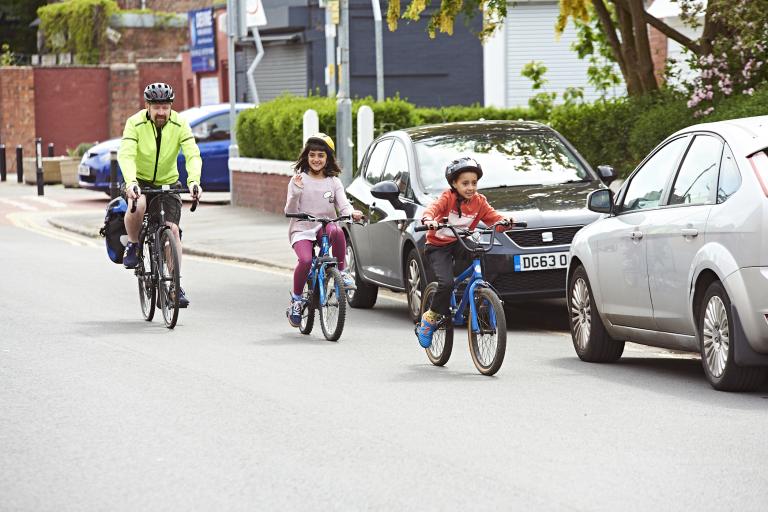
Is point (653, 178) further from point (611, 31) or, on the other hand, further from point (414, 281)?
point (611, 31)

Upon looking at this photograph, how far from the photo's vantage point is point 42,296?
51.4 feet

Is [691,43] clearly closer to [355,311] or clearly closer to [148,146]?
[355,311]

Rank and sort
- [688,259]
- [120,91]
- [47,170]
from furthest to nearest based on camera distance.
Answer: [120,91], [47,170], [688,259]

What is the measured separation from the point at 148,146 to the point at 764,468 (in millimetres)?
7318

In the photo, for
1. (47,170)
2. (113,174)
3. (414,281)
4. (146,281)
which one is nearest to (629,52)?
(414,281)

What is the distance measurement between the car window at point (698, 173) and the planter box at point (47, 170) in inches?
1217

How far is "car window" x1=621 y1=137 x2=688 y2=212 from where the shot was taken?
1021 cm

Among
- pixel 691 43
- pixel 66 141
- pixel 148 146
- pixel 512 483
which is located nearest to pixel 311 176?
pixel 148 146

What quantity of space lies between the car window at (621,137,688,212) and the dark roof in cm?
436

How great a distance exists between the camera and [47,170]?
40156 millimetres

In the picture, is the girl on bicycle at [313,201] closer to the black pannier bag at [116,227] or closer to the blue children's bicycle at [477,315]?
the black pannier bag at [116,227]

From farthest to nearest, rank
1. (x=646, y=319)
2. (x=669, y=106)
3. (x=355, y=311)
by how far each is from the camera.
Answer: (x=669, y=106)
(x=355, y=311)
(x=646, y=319)

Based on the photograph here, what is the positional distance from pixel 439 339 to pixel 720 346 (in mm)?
2154

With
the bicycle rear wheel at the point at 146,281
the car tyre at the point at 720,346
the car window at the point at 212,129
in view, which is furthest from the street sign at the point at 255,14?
the car tyre at the point at 720,346
